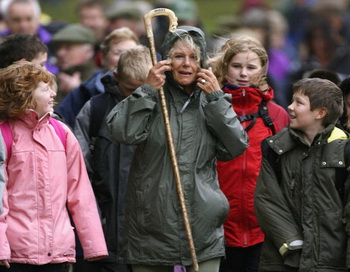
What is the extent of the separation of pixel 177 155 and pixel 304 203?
1.05m

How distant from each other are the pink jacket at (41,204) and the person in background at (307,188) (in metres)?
1.36

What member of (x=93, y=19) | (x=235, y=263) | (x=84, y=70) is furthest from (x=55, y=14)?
(x=235, y=263)

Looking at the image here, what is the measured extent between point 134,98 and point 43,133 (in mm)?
736

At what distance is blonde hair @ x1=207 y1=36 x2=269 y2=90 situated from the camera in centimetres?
948

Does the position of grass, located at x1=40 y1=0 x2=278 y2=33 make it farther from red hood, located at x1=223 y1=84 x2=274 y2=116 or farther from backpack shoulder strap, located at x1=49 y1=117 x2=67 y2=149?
backpack shoulder strap, located at x1=49 y1=117 x2=67 y2=149

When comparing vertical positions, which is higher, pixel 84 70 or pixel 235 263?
pixel 84 70

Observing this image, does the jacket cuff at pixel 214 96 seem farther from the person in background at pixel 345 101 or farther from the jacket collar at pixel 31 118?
the person in background at pixel 345 101

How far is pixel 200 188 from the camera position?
828 centimetres

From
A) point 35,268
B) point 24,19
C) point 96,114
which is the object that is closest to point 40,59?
point 96,114

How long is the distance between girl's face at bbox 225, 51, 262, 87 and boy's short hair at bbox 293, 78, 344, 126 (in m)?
0.78

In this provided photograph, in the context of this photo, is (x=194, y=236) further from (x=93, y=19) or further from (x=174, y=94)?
(x=93, y=19)

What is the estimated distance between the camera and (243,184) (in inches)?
361

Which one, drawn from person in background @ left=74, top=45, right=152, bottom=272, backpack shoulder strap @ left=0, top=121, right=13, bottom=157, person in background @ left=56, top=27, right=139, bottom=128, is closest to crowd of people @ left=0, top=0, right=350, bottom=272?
backpack shoulder strap @ left=0, top=121, right=13, bottom=157

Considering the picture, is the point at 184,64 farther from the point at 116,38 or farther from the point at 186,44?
→ the point at 116,38
